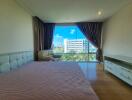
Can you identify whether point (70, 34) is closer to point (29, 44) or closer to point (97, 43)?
point (97, 43)

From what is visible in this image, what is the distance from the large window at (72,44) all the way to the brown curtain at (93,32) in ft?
0.90

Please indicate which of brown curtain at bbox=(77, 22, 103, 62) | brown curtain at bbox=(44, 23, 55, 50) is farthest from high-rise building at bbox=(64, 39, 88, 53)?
brown curtain at bbox=(44, 23, 55, 50)

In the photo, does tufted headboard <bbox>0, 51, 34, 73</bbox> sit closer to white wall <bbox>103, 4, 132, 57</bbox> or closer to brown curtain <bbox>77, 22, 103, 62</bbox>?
white wall <bbox>103, 4, 132, 57</bbox>

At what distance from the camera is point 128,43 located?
385 cm

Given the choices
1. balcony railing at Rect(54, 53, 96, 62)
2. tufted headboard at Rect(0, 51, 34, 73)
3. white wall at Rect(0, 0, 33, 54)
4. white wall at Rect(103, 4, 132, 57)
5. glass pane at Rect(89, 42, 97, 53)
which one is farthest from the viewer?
balcony railing at Rect(54, 53, 96, 62)

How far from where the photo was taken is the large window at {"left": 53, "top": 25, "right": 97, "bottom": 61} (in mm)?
6887

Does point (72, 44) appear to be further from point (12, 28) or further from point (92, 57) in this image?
point (12, 28)

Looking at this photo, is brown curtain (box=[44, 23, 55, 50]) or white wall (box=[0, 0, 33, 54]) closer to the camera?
white wall (box=[0, 0, 33, 54])

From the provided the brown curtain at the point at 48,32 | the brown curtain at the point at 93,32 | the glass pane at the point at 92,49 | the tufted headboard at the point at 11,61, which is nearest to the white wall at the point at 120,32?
the brown curtain at the point at 93,32

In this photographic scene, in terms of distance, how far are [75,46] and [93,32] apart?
1193 millimetres

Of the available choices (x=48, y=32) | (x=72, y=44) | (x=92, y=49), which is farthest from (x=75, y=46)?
(x=48, y=32)

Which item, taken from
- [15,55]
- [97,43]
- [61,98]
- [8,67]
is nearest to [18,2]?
[15,55]

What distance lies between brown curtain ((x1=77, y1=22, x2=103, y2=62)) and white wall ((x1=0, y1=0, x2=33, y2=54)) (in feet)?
10.5

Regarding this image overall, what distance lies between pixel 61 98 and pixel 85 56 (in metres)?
5.85
